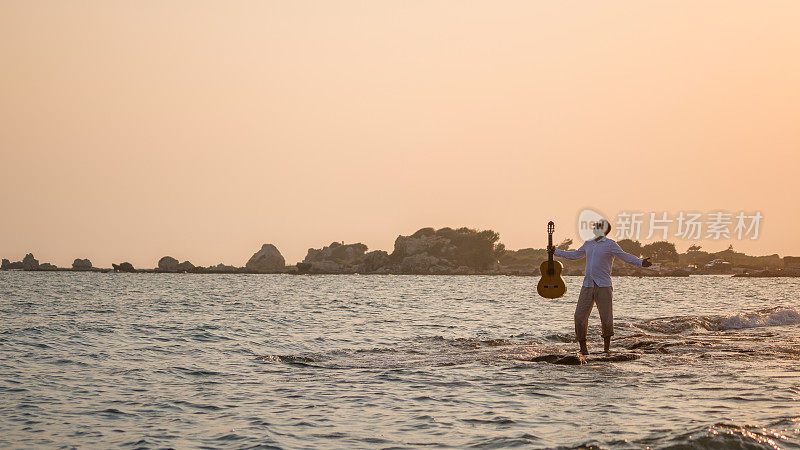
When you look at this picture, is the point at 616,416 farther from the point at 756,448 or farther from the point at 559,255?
the point at 559,255

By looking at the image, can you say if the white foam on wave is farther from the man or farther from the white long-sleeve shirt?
the white long-sleeve shirt

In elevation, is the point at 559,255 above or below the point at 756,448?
above

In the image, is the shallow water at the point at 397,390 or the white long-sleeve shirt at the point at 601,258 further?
the white long-sleeve shirt at the point at 601,258

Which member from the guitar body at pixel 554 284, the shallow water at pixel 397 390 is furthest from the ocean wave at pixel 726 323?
the guitar body at pixel 554 284

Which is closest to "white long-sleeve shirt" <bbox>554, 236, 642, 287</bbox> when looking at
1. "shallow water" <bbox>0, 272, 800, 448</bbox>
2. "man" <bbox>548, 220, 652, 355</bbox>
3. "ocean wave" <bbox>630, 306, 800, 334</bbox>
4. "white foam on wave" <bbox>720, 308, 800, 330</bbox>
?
"man" <bbox>548, 220, 652, 355</bbox>

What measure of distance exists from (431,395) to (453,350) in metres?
7.12

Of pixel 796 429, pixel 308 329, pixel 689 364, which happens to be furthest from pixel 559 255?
pixel 308 329

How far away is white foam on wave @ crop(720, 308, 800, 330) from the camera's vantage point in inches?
993

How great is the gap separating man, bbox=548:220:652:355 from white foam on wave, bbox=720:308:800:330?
10.6 m

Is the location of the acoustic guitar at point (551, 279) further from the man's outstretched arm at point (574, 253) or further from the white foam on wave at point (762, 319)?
the white foam on wave at point (762, 319)

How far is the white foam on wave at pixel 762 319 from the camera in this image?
25234mm

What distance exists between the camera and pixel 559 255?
16.9m

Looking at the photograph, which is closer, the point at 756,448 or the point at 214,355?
the point at 756,448

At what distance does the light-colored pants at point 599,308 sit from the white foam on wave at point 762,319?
1053cm
